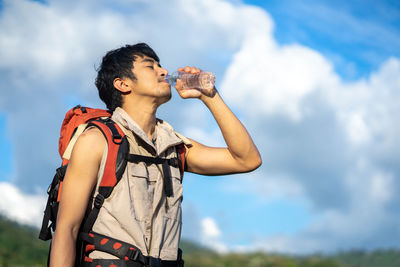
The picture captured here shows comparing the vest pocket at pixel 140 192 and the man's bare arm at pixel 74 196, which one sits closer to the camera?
the man's bare arm at pixel 74 196

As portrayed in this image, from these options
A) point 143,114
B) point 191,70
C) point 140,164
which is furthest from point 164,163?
point 191,70

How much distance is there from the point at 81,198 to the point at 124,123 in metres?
0.74

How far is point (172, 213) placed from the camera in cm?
369

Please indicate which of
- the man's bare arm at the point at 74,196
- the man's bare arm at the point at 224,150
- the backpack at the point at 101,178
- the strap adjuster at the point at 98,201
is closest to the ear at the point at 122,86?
the backpack at the point at 101,178

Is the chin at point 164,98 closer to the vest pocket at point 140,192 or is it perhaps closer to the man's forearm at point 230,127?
the man's forearm at point 230,127

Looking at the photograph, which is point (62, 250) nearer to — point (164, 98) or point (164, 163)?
point (164, 163)

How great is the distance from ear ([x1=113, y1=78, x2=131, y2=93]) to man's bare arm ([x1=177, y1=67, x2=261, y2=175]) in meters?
0.46

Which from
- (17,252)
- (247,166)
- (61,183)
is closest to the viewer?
(61,183)

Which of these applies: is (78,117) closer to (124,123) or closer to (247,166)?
(124,123)

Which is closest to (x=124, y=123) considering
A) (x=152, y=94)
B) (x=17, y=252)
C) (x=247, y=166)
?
(x=152, y=94)

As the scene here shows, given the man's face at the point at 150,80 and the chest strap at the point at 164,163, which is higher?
the man's face at the point at 150,80

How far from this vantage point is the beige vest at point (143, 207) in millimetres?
3412

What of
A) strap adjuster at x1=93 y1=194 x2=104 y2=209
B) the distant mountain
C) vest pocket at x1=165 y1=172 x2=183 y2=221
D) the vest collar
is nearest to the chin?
the vest collar

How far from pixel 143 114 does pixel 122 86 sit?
365 millimetres
